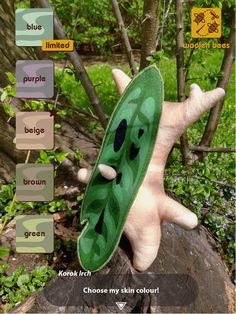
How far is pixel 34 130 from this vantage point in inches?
69.2

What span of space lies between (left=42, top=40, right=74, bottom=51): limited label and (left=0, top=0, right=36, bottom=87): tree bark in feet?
0.75

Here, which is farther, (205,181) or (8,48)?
(8,48)

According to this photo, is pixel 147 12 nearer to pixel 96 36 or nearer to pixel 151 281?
pixel 96 36

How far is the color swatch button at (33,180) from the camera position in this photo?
5.81 ft

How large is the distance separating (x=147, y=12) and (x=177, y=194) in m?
0.72

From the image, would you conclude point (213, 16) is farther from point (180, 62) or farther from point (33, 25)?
point (33, 25)

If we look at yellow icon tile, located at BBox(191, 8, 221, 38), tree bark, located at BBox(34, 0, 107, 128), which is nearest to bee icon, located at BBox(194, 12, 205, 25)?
→ yellow icon tile, located at BBox(191, 8, 221, 38)

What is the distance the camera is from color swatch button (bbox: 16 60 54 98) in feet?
5.58

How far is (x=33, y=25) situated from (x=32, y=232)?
0.75 meters

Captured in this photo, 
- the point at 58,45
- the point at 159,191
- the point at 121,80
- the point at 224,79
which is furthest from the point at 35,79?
the point at 224,79

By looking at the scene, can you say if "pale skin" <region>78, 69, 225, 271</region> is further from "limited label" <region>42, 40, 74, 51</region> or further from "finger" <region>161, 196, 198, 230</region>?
"limited label" <region>42, 40, 74, 51</region>

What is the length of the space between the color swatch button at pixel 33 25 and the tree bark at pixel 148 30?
0.40m

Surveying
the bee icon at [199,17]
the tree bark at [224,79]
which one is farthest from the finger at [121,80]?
the tree bark at [224,79]

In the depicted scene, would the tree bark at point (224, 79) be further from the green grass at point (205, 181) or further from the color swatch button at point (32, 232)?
the color swatch button at point (32, 232)
